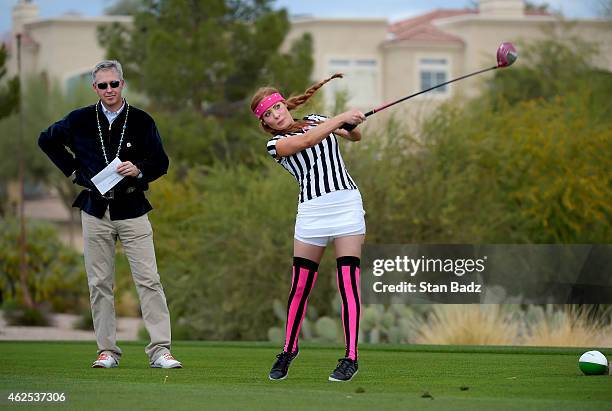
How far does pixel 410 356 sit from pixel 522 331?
680 cm

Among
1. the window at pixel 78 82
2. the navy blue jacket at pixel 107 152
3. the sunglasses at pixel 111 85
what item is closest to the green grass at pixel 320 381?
the navy blue jacket at pixel 107 152

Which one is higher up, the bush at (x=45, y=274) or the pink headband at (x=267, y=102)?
the pink headband at (x=267, y=102)

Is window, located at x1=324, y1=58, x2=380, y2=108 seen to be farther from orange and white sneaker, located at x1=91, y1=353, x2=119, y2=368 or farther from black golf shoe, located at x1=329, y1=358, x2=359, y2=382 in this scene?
black golf shoe, located at x1=329, y1=358, x2=359, y2=382

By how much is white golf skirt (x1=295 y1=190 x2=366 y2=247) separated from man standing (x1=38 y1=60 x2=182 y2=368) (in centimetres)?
149

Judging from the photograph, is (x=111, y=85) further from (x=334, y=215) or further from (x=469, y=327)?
(x=469, y=327)

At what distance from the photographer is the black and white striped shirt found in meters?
8.69

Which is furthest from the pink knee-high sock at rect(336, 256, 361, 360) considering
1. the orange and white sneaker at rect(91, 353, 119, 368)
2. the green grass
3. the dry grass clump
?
the dry grass clump

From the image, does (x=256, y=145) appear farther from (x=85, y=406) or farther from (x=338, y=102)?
(x=85, y=406)

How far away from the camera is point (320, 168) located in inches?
343

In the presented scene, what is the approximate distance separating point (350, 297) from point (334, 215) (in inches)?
21.2

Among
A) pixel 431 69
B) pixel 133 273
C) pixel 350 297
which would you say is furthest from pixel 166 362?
pixel 431 69

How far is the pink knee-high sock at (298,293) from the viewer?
888cm

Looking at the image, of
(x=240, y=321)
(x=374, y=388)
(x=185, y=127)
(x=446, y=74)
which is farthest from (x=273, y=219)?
(x=446, y=74)

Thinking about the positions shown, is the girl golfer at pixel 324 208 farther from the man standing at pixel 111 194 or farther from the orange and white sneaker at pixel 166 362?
the man standing at pixel 111 194
